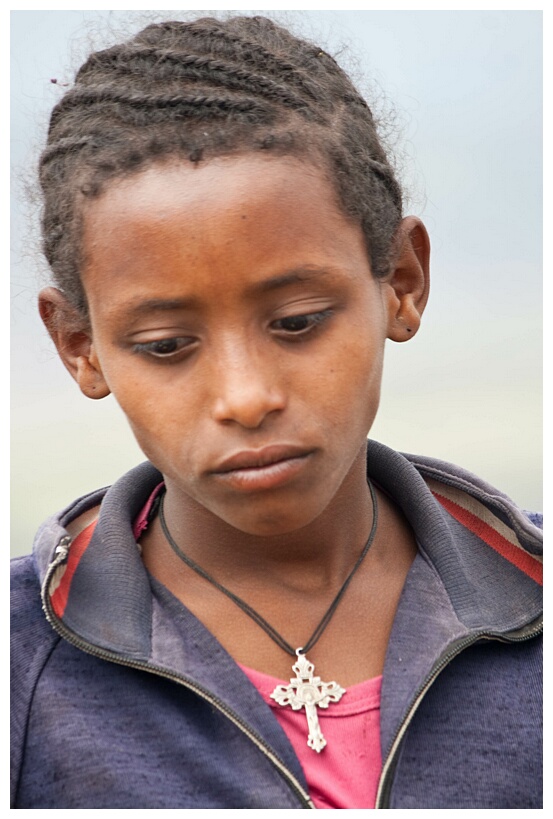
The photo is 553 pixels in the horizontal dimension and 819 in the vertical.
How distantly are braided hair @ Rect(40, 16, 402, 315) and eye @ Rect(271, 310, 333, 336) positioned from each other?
175 mm

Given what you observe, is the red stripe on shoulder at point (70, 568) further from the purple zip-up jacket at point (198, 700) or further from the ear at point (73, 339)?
the ear at point (73, 339)

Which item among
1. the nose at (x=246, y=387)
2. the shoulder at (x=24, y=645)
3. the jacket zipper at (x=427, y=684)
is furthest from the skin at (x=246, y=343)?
the shoulder at (x=24, y=645)

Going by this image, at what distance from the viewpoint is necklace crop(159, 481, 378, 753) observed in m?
1.48

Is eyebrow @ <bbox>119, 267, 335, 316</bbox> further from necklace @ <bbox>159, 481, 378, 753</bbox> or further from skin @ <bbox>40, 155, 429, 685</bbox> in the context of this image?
necklace @ <bbox>159, 481, 378, 753</bbox>

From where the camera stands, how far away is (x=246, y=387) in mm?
1354

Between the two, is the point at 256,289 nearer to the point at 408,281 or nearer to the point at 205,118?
the point at 205,118

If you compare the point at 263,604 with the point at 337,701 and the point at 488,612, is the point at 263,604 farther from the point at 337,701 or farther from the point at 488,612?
the point at 488,612

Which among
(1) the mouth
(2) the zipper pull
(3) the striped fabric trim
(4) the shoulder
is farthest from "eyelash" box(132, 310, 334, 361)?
(3) the striped fabric trim

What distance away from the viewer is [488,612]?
159cm

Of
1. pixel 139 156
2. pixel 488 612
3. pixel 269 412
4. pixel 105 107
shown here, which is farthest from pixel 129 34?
pixel 488 612

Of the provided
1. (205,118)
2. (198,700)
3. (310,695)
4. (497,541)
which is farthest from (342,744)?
(205,118)

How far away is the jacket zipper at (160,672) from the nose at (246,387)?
33cm

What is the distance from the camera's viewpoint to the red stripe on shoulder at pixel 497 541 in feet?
5.50

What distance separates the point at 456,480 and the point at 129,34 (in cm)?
89
